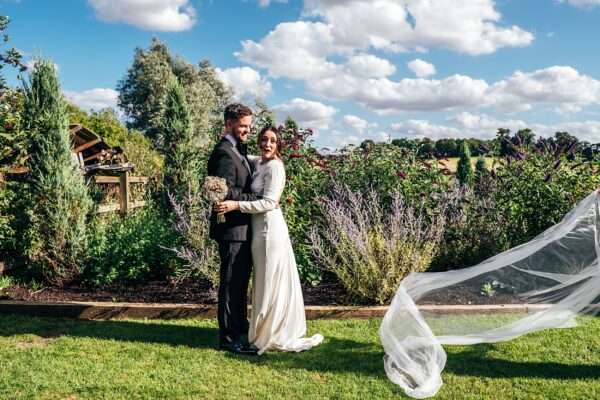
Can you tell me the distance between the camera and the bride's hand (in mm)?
4527

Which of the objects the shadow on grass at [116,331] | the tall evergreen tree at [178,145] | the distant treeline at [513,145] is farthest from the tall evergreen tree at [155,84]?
the shadow on grass at [116,331]

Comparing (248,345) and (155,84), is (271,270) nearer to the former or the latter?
(248,345)

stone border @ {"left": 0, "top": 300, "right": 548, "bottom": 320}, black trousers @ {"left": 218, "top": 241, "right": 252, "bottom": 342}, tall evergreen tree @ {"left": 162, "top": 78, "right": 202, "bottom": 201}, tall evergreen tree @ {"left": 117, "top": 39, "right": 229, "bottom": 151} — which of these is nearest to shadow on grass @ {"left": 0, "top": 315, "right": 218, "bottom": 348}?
stone border @ {"left": 0, "top": 300, "right": 548, "bottom": 320}

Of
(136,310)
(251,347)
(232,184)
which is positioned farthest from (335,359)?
(136,310)

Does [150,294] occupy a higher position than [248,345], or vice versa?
[150,294]

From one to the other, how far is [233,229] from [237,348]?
1.12 m

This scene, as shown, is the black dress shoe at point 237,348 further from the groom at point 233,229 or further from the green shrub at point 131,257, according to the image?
the green shrub at point 131,257

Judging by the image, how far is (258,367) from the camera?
14.4 ft

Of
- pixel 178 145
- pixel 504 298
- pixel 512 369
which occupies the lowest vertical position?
pixel 512 369

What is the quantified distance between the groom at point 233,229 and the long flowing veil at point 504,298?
1.45 metres

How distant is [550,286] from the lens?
13.6ft

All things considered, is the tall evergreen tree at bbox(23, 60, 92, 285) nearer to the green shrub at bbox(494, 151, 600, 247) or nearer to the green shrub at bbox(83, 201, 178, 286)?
the green shrub at bbox(83, 201, 178, 286)

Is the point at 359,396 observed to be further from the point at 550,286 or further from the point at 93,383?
the point at 93,383

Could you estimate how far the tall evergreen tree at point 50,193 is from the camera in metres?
7.14
